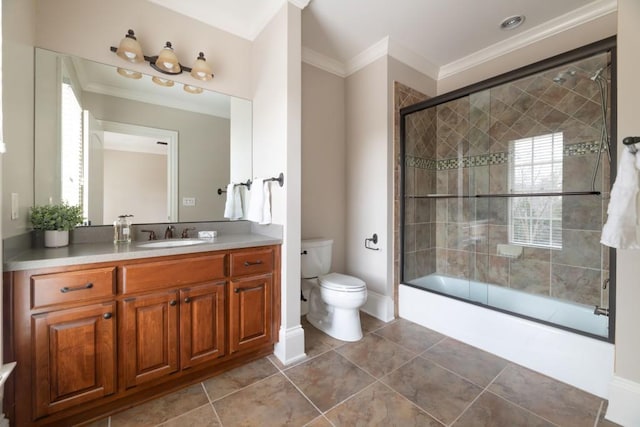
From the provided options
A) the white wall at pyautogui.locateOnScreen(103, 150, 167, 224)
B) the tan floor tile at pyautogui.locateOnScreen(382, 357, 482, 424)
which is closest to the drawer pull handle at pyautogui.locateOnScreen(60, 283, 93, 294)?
the white wall at pyautogui.locateOnScreen(103, 150, 167, 224)

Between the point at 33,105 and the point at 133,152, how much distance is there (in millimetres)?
524

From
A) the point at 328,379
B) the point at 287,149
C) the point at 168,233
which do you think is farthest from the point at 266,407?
the point at 287,149

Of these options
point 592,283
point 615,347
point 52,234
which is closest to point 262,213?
point 52,234

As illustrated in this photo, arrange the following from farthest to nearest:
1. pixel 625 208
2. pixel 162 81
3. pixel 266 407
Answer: pixel 162 81 < pixel 266 407 < pixel 625 208

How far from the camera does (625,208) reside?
49.3 inches

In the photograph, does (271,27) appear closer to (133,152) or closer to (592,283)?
(133,152)

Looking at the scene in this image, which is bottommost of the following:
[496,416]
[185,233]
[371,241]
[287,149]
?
[496,416]

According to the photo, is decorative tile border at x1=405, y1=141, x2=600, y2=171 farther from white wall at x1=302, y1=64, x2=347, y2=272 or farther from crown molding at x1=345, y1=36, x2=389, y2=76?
crown molding at x1=345, y1=36, x2=389, y2=76

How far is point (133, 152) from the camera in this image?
1.92m

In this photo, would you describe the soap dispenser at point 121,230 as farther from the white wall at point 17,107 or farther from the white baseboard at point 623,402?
the white baseboard at point 623,402

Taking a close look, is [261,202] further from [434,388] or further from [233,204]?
[434,388]

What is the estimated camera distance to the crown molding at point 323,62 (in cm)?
260

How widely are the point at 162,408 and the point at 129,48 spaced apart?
218 centimetres

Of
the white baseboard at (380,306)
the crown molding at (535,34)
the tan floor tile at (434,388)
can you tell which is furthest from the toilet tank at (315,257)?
the crown molding at (535,34)
